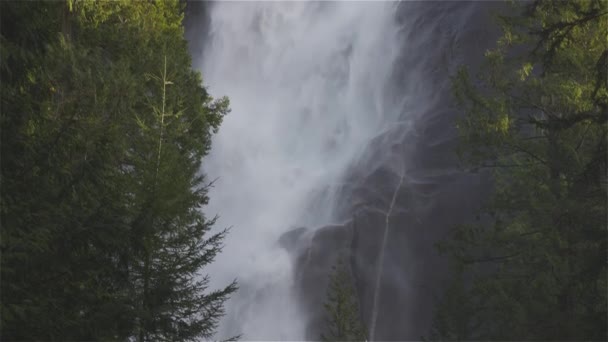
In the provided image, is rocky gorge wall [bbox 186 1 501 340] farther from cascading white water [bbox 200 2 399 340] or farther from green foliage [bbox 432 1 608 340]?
green foliage [bbox 432 1 608 340]

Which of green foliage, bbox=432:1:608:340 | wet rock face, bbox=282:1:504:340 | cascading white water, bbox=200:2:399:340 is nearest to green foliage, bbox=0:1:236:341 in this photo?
green foliage, bbox=432:1:608:340

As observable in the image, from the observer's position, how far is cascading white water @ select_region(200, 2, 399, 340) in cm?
2756

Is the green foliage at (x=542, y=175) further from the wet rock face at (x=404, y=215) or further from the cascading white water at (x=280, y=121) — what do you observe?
the cascading white water at (x=280, y=121)

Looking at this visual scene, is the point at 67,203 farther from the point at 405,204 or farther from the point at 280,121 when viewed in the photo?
the point at 280,121

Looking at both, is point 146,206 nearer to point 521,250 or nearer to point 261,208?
point 521,250

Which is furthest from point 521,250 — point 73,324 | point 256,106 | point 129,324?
point 256,106

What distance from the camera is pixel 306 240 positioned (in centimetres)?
2792

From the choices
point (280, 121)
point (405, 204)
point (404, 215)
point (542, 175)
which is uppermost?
point (280, 121)

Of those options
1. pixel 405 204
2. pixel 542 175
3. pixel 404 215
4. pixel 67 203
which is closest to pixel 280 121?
pixel 405 204

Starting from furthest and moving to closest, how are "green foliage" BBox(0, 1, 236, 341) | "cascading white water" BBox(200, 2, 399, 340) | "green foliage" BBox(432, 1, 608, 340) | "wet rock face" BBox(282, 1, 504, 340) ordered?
"cascading white water" BBox(200, 2, 399, 340) < "wet rock face" BBox(282, 1, 504, 340) < "green foliage" BBox(432, 1, 608, 340) < "green foliage" BBox(0, 1, 236, 341)

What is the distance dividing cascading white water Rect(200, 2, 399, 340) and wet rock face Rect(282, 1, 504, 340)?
1.41 m

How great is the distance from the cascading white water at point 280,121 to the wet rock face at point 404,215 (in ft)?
4.64

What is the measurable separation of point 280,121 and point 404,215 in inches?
620

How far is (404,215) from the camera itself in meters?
26.7
